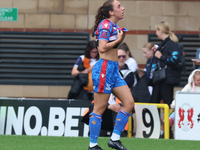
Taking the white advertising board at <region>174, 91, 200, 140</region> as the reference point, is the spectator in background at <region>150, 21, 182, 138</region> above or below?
above

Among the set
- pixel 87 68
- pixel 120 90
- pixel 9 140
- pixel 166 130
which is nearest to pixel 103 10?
pixel 120 90

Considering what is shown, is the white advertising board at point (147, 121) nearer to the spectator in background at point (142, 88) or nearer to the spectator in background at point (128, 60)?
the spectator in background at point (142, 88)

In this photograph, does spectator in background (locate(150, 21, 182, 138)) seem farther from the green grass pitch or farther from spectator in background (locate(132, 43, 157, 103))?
the green grass pitch

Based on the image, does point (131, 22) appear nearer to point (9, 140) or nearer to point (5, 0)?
point (5, 0)

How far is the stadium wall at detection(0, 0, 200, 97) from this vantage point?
1238 centimetres

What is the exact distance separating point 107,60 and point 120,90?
0.39 meters

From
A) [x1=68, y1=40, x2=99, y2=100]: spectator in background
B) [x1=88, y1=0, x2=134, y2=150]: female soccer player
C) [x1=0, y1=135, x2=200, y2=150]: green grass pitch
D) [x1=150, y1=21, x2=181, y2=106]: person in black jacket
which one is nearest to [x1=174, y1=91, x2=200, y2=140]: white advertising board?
[x1=150, y1=21, x2=181, y2=106]: person in black jacket

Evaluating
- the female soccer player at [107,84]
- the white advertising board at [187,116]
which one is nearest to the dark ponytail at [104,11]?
the female soccer player at [107,84]

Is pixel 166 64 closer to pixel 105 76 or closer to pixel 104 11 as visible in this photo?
pixel 104 11

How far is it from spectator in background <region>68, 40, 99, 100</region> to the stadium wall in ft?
8.81

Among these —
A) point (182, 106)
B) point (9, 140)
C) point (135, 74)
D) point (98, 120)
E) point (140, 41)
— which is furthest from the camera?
point (140, 41)

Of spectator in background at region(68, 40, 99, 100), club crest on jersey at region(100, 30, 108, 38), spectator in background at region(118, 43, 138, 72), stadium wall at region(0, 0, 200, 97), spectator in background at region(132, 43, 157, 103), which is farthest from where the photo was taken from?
stadium wall at region(0, 0, 200, 97)

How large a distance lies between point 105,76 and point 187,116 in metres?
3.17

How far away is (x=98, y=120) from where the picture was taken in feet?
18.2
